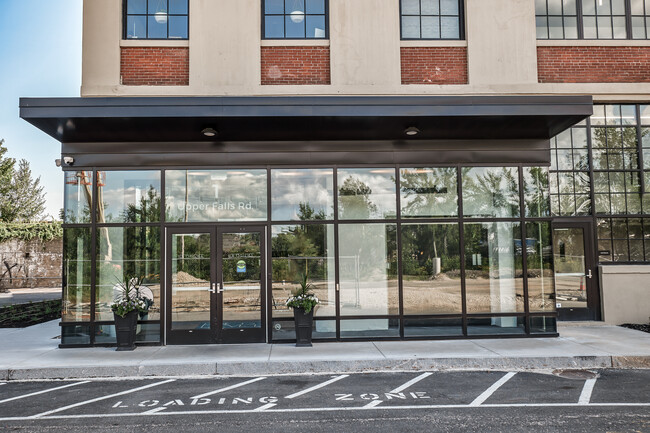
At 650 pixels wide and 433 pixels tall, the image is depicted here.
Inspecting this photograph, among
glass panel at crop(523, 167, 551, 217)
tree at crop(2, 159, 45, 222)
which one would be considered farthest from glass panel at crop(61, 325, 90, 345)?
tree at crop(2, 159, 45, 222)

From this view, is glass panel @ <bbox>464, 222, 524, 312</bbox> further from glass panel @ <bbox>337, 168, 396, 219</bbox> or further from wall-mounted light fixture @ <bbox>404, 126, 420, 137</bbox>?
wall-mounted light fixture @ <bbox>404, 126, 420, 137</bbox>

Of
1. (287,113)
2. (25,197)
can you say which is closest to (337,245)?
(287,113)

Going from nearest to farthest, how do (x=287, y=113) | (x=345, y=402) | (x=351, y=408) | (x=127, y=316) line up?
(x=351, y=408) → (x=345, y=402) → (x=287, y=113) → (x=127, y=316)

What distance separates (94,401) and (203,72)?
23.3 feet

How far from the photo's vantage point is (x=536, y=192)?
11.6 meters

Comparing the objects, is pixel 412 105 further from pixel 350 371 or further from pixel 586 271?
pixel 586 271

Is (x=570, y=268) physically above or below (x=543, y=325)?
above

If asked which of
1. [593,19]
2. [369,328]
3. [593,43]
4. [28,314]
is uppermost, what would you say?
[593,19]

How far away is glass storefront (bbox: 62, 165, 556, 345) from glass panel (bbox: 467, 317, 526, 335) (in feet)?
0.08

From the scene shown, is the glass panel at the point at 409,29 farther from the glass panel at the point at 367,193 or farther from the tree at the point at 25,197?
the tree at the point at 25,197

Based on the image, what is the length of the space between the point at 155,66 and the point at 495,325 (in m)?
9.16

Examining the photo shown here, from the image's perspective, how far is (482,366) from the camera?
8.92 meters

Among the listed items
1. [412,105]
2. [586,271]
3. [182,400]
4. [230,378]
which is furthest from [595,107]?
[182,400]

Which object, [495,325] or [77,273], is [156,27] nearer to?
[77,273]
